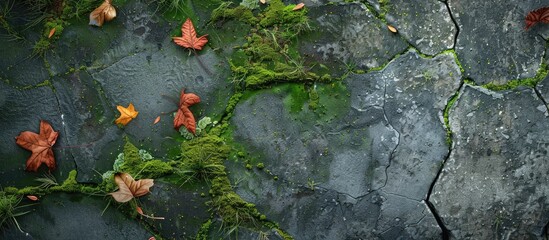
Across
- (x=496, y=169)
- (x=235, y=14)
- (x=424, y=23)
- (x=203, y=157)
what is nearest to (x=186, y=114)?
(x=203, y=157)

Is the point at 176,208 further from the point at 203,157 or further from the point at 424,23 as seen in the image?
the point at 424,23

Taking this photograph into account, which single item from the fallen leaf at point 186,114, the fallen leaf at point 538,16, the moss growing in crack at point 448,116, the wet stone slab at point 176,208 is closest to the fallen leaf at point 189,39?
the fallen leaf at point 186,114

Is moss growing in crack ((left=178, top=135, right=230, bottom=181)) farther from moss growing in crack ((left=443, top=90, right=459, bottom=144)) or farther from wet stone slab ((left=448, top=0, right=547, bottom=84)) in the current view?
wet stone slab ((left=448, top=0, right=547, bottom=84))

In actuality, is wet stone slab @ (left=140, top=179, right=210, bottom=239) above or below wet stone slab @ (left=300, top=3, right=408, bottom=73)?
below

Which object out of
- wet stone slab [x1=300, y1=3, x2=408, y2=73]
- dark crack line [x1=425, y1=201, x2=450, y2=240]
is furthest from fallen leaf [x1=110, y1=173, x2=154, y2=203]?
dark crack line [x1=425, y1=201, x2=450, y2=240]

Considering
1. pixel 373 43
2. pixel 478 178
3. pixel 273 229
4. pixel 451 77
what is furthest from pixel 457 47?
pixel 273 229

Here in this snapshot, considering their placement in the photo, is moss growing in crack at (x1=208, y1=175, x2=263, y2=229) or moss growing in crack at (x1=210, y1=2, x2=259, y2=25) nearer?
moss growing in crack at (x1=208, y1=175, x2=263, y2=229)
